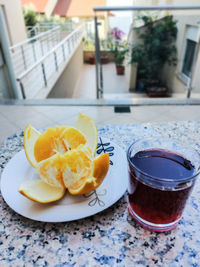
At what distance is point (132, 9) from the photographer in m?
1.75

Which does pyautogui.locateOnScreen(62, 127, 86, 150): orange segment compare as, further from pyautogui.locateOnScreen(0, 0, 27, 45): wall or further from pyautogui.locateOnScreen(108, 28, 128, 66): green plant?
pyautogui.locateOnScreen(0, 0, 27, 45): wall

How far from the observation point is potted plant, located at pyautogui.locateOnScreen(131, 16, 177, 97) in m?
2.12

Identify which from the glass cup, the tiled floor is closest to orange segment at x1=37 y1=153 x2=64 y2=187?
the glass cup

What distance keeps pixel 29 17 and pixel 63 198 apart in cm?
874

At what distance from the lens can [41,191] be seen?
1.31ft

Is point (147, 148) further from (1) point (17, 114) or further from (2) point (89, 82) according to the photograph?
(2) point (89, 82)

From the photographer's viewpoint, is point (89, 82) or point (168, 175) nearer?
point (168, 175)

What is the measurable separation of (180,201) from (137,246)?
0.34 feet

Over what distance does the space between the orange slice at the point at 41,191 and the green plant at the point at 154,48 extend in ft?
6.44

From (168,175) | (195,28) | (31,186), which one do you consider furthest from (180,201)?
(195,28)

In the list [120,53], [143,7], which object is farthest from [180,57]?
[143,7]

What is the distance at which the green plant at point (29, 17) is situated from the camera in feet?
24.7

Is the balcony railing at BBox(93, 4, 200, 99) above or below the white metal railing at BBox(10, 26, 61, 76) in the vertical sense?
above

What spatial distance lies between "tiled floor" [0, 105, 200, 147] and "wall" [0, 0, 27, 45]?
14.0 feet
